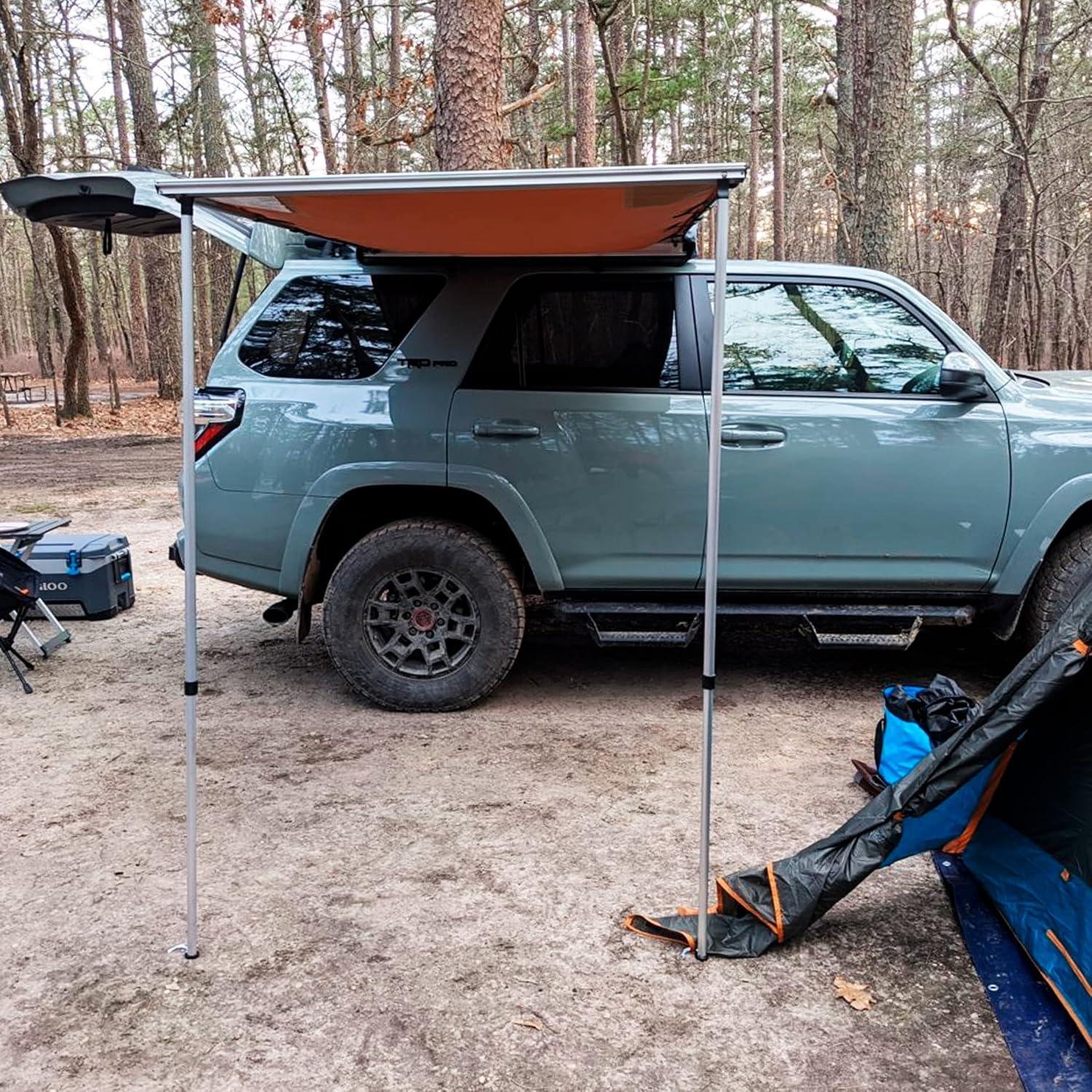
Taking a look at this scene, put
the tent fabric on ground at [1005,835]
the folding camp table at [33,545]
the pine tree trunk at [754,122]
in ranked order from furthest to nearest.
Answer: the pine tree trunk at [754,122] < the folding camp table at [33,545] < the tent fabric on ground at [1005,835]

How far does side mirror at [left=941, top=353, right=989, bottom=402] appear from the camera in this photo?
14.6ft

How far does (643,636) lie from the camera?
4.64m

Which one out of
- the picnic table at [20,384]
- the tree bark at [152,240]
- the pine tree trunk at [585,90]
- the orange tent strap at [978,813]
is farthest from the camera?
the picnic table at [20,384]

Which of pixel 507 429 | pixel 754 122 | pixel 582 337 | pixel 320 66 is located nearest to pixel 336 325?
pixel 507 429

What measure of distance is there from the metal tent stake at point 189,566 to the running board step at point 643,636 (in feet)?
7.09

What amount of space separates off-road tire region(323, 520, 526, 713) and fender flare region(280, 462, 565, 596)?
0.60ft

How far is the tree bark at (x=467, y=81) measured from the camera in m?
7.00

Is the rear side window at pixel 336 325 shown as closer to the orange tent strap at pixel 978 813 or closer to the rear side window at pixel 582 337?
the rear side window at pixel 582 337

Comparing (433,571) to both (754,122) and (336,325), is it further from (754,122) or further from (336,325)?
(754,122)

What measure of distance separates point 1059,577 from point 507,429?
2.66 m

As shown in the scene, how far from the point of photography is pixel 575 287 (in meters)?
4.60

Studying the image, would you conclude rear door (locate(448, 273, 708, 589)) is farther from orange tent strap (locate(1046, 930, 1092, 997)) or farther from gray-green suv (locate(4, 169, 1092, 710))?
orange tent strap (locate(1046, 930, 1092, 997))

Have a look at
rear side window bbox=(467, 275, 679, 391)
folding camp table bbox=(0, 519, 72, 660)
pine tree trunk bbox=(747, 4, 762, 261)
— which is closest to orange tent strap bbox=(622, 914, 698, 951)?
rear side window bbox=(467, 275, 679, 391)

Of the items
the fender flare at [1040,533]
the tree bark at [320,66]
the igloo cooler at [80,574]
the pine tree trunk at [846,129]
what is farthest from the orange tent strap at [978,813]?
the tree bark at [320,66]
